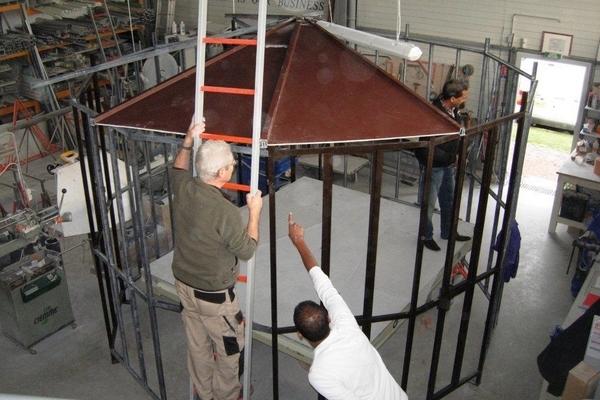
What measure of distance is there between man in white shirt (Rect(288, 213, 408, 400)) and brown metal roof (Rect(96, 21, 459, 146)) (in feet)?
3.26

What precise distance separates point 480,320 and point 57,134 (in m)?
8.04

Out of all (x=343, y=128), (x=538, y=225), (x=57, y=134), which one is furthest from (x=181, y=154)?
(x=57, y=134)

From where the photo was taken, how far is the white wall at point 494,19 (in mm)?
8461

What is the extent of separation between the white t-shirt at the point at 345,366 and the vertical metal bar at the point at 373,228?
2.20 feet

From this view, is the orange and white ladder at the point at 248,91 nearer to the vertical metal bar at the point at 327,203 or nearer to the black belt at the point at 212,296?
the black belt at the point at 212,296

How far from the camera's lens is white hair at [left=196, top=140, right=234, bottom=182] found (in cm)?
353

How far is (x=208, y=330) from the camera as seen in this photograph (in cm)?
422

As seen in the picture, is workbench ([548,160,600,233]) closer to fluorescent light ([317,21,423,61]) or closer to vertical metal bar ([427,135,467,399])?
vertical metal bar ([427,135,467,399])

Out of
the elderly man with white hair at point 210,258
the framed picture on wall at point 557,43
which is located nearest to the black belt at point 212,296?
the elderly man with white hair at point 210,258

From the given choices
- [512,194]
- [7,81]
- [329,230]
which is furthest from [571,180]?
[7,81]

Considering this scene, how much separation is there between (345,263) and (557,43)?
5.18 meters

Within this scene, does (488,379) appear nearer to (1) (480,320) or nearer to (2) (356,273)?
(1) (480,320)

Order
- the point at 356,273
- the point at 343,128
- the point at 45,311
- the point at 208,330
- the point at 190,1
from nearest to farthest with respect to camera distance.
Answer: the point at 343,128 < the point at 208,330 < the point at 356,273 < the point at 45,311 < the point at 190,1

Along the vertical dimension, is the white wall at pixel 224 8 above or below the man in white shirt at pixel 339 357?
above
